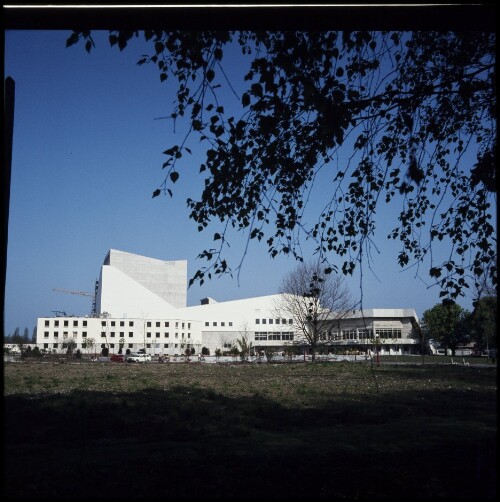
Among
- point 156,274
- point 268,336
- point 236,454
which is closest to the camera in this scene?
point 236,454

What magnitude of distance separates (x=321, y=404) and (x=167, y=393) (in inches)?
158

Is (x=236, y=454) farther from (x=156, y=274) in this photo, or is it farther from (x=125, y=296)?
(x=156, y=274)

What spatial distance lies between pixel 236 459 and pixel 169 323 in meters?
86.3

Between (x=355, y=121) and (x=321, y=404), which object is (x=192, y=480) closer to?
(x=355, y=121)

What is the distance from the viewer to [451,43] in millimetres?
5961

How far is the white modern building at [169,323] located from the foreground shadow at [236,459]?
53.9 m

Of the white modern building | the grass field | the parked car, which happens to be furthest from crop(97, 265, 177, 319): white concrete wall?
the grass field

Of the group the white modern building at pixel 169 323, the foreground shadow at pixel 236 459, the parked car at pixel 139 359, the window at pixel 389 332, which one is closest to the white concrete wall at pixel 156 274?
the white modern building at pixel 169 323

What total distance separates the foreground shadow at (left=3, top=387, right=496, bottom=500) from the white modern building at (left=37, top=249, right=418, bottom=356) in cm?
5388

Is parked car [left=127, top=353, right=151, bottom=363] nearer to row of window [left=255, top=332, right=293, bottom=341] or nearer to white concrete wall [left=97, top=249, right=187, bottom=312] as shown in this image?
row of window [left=255, top=332, right=293, bottom=341]

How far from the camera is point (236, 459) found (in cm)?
451

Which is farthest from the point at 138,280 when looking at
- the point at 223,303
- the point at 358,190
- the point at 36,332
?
the point at 358,190

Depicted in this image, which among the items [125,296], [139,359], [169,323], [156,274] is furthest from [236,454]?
[156,274]

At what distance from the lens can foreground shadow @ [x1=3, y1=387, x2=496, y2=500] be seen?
3623 millimetres
